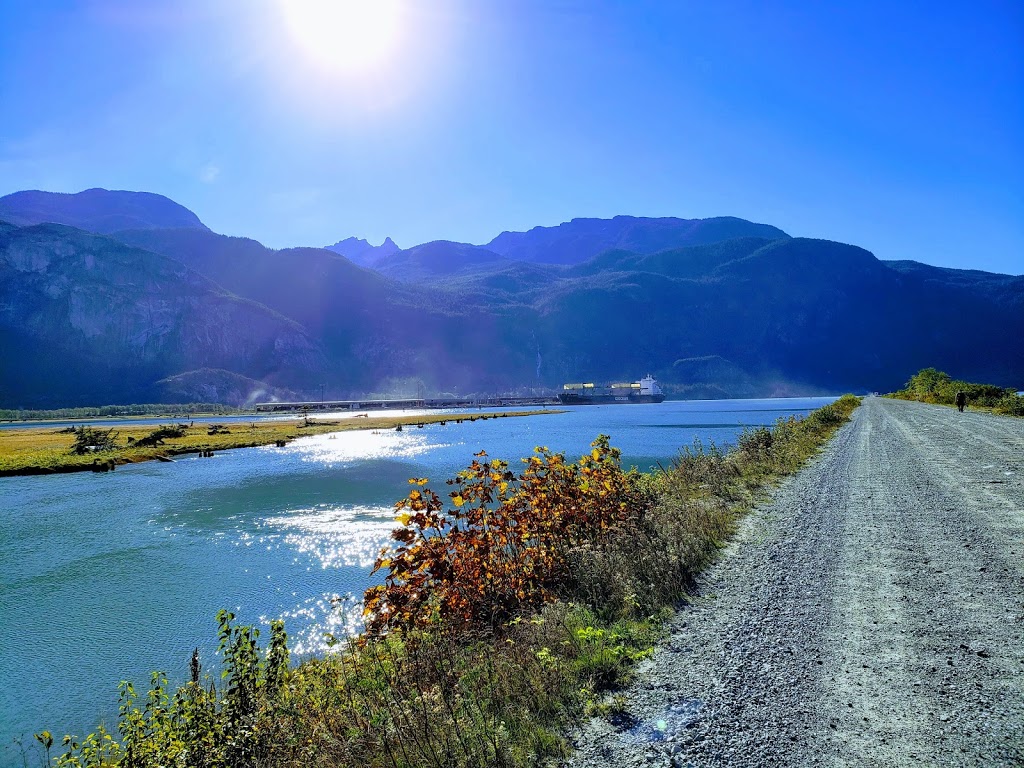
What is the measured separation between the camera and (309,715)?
238 inches

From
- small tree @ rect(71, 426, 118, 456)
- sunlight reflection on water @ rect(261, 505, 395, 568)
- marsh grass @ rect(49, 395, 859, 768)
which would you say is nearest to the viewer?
marsh grass @ rect(49, 395, 859, 768)

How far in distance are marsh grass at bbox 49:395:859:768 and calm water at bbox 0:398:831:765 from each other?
1.99m

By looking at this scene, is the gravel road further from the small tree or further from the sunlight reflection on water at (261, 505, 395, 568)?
the small tree

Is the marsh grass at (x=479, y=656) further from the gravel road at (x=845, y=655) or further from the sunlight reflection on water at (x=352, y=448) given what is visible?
the sunlight reflection on water at (x=352, y=448)

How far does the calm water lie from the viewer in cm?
1097

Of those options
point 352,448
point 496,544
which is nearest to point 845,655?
point 496,544

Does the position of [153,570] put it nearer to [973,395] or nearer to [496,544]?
[496,544]

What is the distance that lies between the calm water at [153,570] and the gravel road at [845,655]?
8.41m

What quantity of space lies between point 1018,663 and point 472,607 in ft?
19.0

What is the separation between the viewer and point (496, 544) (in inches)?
350

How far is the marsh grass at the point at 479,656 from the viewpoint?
4.92m

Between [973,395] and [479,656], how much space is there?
2490 inches

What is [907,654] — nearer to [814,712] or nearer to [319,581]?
[814,712]

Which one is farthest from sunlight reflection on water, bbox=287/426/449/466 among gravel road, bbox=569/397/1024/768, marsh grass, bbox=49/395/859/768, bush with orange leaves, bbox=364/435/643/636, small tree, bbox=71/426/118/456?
gravel road, bbox=569/397/1024/768
